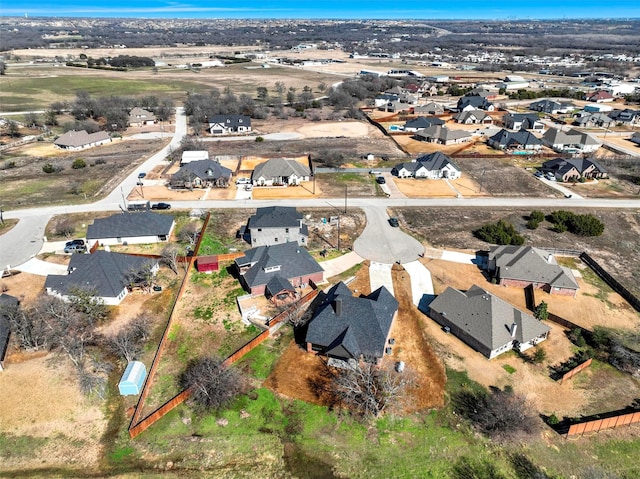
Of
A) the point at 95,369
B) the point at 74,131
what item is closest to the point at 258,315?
the point at 95,369

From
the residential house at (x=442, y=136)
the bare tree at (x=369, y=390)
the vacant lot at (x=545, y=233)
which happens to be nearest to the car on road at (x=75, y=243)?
the bare tree at (x=369, y=390)

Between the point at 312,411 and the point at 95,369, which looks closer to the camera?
the point at 312,411

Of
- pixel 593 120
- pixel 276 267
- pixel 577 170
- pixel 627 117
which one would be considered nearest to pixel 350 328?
pixel 276 267

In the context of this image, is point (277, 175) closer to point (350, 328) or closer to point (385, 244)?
point (385, 244)

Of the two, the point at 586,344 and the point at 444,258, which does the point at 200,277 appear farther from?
the point at 586,344

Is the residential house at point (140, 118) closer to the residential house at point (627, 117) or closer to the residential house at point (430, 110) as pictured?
the residential house at point (430, 110)
